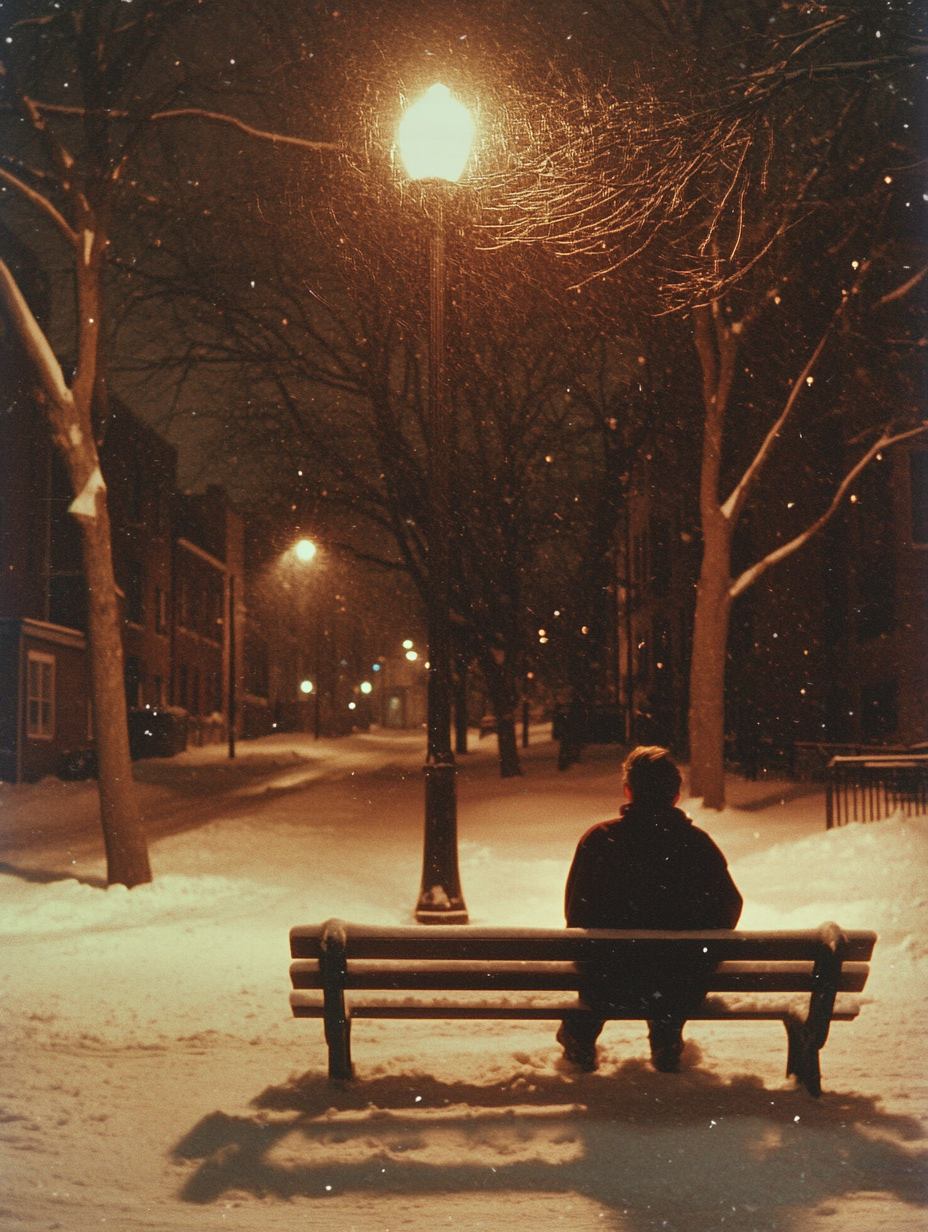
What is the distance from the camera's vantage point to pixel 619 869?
233 inches

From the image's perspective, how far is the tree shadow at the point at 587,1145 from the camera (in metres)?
4.54

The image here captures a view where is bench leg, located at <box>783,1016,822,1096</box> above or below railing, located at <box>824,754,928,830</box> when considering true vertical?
below

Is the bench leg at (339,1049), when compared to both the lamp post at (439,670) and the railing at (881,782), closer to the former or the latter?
the lamp post at (439,670)

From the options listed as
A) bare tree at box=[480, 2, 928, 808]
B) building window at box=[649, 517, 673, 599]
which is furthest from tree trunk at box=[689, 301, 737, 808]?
building window at box=[649, 517, 673, 599]

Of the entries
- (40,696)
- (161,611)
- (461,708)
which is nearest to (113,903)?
(40,696)

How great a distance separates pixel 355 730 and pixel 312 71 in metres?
70.6

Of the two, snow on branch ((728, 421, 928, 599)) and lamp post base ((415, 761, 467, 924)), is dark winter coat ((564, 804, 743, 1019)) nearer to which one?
lamp post base ((415, 761, 467, 924))

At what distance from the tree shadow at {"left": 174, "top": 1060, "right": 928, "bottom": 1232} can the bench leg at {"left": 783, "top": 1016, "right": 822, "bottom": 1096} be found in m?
0.07

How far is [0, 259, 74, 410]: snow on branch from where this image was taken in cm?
1189

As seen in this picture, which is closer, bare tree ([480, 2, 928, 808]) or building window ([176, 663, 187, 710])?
bare tree ([480, 2, 928, 808])

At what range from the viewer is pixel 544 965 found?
18.7 ft

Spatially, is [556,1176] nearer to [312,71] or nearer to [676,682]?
[312,71]

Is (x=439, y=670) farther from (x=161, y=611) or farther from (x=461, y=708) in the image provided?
(x=161, y=611)

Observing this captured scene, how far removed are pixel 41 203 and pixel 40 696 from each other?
79.5ft
